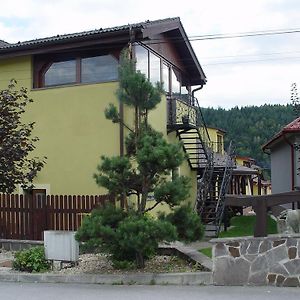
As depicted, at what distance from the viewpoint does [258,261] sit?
9086 mm

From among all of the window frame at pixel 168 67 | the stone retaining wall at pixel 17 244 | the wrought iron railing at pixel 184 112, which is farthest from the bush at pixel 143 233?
the wrought iron railing at pixel 184 112

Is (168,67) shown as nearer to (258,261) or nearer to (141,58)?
(141,58)

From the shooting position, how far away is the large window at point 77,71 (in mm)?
15781

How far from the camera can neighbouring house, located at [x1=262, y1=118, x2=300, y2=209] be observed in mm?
16905

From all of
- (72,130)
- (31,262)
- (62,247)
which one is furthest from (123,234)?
(72,130)

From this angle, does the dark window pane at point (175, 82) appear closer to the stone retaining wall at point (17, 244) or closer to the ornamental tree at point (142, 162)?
the stone retaining wall at point (17, 244)

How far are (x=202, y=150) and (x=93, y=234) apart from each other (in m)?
11.5

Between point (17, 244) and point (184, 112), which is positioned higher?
point (184, 112)

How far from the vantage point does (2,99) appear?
43.9 feet

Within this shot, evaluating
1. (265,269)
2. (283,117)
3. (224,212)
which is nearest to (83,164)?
(224,212)

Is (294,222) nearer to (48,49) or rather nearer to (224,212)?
(224,212)

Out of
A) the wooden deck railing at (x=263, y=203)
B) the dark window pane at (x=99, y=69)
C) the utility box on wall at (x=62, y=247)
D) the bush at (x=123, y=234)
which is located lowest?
the utility box on wall at (x=62, y=247)

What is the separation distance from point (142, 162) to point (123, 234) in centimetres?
145

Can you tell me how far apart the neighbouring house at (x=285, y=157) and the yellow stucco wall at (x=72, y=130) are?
4556 millimetres
